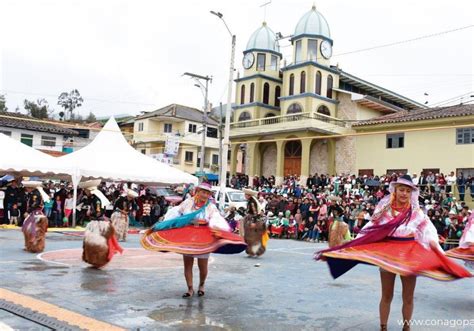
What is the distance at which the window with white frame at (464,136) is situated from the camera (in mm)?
26500

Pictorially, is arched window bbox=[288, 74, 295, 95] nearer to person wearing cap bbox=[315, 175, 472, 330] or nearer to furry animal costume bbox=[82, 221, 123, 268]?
furry animal costume bbox=[82, 221, 123, 268]

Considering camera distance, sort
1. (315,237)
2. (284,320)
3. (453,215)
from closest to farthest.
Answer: (284,320) → (453,215) → (315,237)

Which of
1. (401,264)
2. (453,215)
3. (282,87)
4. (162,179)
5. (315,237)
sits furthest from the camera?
(282,87)

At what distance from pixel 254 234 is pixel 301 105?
2370 centimetres

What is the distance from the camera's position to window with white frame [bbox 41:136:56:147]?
42.8 metres

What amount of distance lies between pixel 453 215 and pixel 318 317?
12.6 m

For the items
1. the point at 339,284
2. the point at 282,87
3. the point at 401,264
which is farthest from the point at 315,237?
the point at 282,87

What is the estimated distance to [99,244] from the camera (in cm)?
892

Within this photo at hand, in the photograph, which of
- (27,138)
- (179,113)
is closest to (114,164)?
(27,138)

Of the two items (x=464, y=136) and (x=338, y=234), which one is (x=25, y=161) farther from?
(x=464, y=136)

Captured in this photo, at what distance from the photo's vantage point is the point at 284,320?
5512 mm

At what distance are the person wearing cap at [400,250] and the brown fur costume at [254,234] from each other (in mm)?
6248

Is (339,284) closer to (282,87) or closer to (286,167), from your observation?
(286,167)

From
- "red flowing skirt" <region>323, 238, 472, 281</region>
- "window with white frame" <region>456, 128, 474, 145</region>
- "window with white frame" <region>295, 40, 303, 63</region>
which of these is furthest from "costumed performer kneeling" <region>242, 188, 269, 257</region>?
"window with white frame" <region>295, 40, 303, 63</region>
